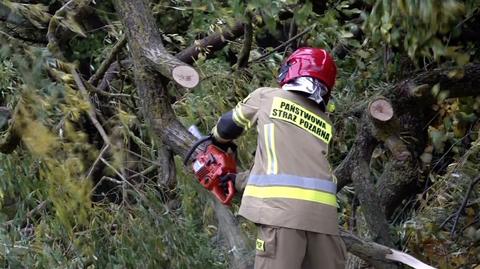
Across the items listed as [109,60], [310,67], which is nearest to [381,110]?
[310,67]

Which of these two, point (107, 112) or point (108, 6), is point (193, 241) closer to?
point (107, 112)

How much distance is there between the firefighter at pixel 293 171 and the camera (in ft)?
9.71

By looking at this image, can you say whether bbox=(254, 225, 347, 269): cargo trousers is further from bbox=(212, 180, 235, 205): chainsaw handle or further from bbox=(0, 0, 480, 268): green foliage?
bbox=(0, 0, 480, 268): green foliage

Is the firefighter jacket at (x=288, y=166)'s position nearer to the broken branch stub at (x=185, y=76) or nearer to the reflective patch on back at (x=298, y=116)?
the reflective patch on back at (x=298, y=116)

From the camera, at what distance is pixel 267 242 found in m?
2.97

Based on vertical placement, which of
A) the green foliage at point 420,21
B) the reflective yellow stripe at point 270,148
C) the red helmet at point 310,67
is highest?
the green foliage at point 420,21

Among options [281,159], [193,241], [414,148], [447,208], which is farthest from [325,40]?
[281,159]

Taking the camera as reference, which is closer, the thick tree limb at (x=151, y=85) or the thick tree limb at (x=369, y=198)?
the thick tree limb at (x=151, y=85)

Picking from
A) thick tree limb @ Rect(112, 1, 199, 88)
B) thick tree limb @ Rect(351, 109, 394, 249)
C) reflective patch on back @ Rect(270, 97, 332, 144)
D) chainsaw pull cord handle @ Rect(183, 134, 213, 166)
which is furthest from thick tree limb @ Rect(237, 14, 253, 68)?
reflective patch on back @ Rect(270, 97, 332, 144)

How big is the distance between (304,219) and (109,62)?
2011mm

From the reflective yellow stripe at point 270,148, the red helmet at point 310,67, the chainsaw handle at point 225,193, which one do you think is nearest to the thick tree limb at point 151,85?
the chainsaw handle at point 225,193

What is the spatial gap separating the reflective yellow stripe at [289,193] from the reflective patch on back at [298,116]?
25 centimetres

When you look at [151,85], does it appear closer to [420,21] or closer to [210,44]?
[420,21]

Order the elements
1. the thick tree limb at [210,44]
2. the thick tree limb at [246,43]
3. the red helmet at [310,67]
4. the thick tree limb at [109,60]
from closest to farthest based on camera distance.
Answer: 1. the red helmet at [310,67]
2. the thick tree limb at [246,43]
3. the thick tree limb at [109,60]
4. the thick tree limb at [210,44]
